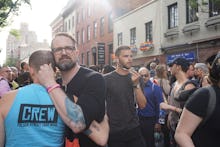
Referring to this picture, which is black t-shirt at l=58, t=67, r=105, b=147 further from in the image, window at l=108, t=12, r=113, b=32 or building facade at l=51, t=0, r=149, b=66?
window at l=108, t=12, r=113, b=32

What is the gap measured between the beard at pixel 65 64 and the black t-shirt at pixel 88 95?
4.4 inches

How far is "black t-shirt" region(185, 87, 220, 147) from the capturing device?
2.48 m

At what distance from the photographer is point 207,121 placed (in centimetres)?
250

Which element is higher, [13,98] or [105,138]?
[13,98]

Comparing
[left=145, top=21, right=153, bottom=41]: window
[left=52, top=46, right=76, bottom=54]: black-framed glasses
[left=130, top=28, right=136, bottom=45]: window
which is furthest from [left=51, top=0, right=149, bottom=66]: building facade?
[left=52, top=46, right=76, bottom=54]: black-framed glasses

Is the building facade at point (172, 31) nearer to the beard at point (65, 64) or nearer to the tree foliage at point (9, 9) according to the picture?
the tree foliage at point (9, 9)

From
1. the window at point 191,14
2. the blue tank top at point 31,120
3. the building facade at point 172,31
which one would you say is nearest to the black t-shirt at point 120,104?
the blue tank top at point 31,120

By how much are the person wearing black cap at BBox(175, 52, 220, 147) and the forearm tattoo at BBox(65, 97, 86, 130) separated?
868 mm

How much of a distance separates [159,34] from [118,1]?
10762mm

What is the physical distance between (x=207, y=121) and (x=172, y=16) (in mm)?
16877

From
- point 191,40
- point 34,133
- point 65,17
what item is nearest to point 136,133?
point 34,133

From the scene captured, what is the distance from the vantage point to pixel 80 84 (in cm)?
266

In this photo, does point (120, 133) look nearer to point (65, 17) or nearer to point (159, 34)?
point (159, 34)

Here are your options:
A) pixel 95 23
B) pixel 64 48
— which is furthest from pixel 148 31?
pixel 64 48
